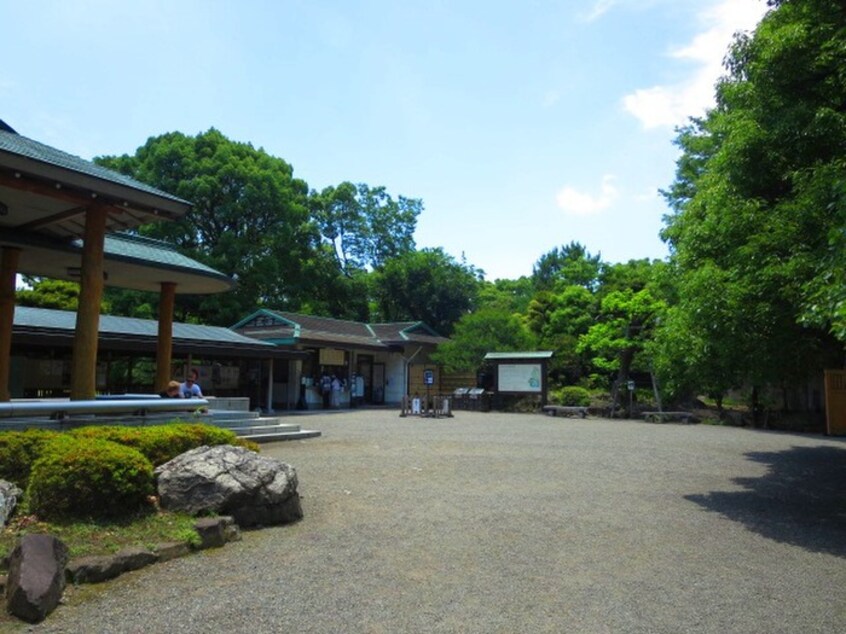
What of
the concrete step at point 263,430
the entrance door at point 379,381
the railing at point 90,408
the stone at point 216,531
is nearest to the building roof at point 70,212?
the railing at point 90,408

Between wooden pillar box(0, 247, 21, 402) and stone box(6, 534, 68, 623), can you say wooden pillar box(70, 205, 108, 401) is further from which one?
stone box(6, 534, 68, 623)

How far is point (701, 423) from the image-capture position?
2133cm

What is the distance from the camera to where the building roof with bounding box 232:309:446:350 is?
2431 centimetres

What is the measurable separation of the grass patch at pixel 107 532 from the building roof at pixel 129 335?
10.7 m

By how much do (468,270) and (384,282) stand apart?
697 centimetres

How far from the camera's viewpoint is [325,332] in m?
26.4

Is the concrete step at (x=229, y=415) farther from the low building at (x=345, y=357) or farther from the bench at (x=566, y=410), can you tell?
the bench at (x=566, y=410)

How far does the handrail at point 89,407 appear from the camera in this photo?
7389mm

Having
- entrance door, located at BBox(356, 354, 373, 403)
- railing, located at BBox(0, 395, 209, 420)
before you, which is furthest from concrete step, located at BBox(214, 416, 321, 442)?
entrance door, located at BBox(356, 354, 373, 403)

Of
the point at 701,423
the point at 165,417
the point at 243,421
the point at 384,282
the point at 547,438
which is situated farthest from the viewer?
the point at 384,282

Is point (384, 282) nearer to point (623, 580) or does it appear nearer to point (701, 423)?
point (701, 423)

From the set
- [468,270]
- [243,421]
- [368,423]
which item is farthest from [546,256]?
[243,421]

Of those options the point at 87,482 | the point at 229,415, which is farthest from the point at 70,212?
the point at 87,482

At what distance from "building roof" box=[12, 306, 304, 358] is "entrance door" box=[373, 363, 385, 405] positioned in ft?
30.2
